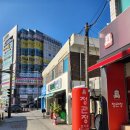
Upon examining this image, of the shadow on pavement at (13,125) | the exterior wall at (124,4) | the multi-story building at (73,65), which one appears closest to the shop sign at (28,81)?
the shadow on pavement at (13,125)

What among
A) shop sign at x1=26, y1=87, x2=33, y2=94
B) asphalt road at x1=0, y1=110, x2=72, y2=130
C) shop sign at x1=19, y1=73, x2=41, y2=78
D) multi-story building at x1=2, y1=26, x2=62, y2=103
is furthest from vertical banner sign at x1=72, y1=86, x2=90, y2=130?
shop sign at x1=19, y1=73, x2=41, y2=78

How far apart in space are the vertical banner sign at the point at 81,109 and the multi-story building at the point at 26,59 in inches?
2658

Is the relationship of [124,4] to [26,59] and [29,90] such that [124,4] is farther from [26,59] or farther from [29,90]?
[26,59]

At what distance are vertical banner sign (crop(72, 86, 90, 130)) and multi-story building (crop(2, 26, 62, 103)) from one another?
67.5m

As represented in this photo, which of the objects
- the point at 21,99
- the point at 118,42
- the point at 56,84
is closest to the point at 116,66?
the point at 118,42

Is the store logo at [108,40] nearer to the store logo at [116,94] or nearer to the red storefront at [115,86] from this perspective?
the red storefront at [115,86]

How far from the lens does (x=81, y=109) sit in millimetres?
12102

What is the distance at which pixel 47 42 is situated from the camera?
294 ft

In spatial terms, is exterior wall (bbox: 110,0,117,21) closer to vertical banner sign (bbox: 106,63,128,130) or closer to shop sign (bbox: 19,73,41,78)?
vertical banner sign (bbox: 106,63,128,130)

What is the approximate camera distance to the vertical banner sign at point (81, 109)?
12094 millimetres

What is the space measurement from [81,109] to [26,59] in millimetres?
72148

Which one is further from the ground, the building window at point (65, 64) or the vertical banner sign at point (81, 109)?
the building window at point (65, 64)

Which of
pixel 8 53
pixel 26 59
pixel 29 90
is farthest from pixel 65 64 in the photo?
pixel 8 53

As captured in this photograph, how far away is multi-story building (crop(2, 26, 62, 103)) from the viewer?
8062 cm
